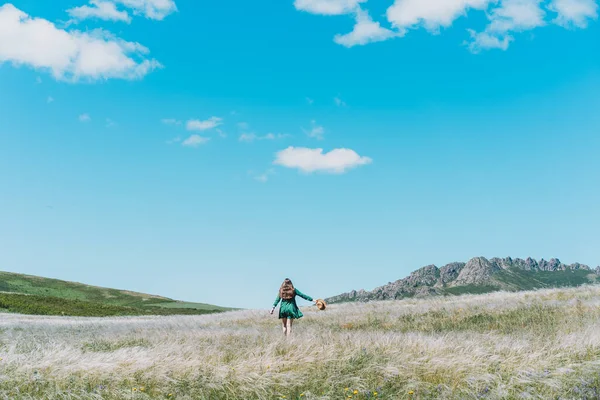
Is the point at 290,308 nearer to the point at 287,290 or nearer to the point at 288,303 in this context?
the point at 288,303

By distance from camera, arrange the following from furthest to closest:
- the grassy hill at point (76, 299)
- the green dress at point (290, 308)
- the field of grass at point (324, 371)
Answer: the grassy hill at point (76, 299), the green dress at point (290, 308), the field of grass at point (324, 371)

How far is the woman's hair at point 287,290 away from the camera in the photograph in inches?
763

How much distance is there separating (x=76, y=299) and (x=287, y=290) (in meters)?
52.7

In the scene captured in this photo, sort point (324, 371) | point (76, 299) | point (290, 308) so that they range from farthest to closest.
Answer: point (76, 299) → point (290, 308) → point (324, 371)

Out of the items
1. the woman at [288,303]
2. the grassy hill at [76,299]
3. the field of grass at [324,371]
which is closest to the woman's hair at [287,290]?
the woman at [288,303]

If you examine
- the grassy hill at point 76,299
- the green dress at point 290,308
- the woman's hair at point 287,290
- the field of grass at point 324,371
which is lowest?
the grassy hill at point 76,299

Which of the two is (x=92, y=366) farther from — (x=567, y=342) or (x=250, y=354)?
(x=567, y=342)

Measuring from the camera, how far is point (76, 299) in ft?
207

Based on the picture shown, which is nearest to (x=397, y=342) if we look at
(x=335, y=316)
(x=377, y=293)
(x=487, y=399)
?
(x=487, y=399)

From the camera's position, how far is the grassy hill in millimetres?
51375

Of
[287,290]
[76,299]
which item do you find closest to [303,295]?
[287,290]

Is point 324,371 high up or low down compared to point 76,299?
up

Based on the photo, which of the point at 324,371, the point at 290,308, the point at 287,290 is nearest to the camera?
the point at 324,371

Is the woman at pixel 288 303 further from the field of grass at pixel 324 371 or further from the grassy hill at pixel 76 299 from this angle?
the grassy hill at pixel 76 299
